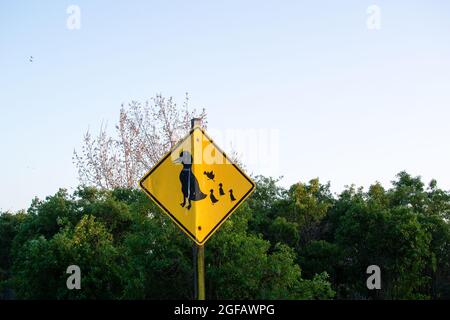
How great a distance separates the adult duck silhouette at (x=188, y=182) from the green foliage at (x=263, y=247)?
4.32 m

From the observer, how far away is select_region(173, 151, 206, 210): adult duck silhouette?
6148mm

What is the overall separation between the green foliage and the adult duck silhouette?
432 cm

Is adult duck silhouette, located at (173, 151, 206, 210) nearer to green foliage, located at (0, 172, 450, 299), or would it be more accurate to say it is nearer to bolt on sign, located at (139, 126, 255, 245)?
bolt on sign, located at (139, 126, 255, 245)

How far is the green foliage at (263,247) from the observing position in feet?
34.4

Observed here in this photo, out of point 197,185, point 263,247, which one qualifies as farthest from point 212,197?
point 263,247

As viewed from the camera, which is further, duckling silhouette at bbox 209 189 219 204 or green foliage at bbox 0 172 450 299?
green foliage at bbox 0 172 450 299

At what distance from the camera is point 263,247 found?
1049 centimetres

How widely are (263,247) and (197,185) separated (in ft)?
15.3

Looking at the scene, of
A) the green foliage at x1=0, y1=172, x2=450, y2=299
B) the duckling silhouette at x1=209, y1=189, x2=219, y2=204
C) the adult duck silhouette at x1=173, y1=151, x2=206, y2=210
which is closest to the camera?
the adult duck silhouette at x1=173, y1=151, x2=206, y2=210

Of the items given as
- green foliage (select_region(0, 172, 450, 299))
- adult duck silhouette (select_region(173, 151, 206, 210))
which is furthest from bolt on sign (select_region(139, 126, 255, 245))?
green foliage (select_region(0, 172, 450, 299))
